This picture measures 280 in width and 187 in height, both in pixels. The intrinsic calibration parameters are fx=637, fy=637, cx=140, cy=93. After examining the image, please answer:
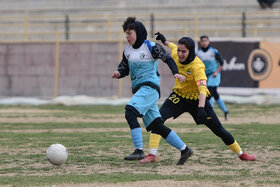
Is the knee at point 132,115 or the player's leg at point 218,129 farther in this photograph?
the player's leg at point 218,129

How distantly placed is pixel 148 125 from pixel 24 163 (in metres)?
1.96

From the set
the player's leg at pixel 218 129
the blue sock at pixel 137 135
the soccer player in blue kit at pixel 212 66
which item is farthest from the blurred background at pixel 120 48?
the blue sock at pixel 137 135

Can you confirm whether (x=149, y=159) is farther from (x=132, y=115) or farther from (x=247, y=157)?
(x=247, y=157)

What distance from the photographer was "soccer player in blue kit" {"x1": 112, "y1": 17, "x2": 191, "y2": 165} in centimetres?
929

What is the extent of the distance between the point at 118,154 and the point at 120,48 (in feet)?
52.4

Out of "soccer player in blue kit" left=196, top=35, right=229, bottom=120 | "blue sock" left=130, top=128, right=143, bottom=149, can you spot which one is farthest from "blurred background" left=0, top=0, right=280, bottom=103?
"blue sock" left=130, top=128, right=143, bottom=149

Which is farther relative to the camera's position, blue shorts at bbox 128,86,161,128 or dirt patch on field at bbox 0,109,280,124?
dirt patch on field at bbox 0,109,280,124

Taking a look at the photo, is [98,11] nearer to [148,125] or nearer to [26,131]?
[26,131]

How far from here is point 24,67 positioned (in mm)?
27344

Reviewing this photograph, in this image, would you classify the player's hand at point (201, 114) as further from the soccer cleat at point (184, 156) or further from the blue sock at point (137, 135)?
the blue sock at point (137, 135)

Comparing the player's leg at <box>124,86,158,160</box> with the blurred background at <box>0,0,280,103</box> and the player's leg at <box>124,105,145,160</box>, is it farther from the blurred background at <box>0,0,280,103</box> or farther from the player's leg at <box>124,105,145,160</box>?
the blurred background at <box>0,0,280,103</box>

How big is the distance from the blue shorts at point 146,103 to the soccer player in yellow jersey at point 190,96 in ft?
0.65

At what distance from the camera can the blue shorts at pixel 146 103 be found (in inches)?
365

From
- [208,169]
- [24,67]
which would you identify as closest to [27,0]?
[24,67]
